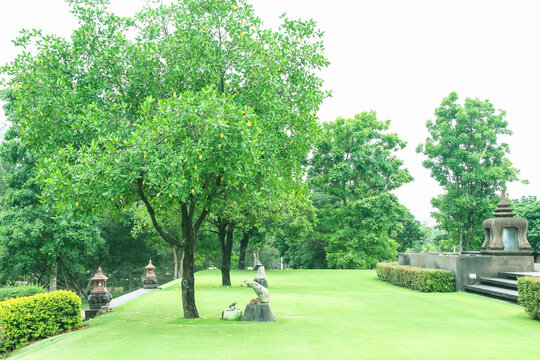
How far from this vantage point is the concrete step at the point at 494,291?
15996 mm

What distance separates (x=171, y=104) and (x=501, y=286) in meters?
14.6

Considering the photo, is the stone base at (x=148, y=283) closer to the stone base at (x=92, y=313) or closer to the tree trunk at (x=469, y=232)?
the stone base at (x=92, y=313)

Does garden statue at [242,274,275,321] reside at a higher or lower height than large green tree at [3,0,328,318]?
lower

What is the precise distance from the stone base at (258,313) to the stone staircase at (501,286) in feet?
29.2

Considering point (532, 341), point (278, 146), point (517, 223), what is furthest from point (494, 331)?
point (517, 223)

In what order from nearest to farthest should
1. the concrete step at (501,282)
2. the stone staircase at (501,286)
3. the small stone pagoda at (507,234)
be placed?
the stone staircase at (501,286)
the concrete step at (501,282)
the small stone pagoda at (507,234)

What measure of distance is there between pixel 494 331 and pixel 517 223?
12.0 metres

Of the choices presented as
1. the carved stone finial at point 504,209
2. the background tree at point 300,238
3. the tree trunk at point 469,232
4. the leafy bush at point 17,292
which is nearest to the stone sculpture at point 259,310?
the leafy bush at point 17,292

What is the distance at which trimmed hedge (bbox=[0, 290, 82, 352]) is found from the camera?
37.4ft

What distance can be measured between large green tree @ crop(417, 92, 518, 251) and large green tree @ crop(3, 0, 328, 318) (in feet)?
91.2

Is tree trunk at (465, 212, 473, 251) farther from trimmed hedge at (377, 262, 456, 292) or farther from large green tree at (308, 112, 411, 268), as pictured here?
trimmed hedge at (377, 262, 456, 292)

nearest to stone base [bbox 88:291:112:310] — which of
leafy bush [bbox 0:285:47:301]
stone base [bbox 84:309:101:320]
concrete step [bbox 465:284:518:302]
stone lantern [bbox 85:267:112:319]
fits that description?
stone lantern [bbox 85:267:112:319]

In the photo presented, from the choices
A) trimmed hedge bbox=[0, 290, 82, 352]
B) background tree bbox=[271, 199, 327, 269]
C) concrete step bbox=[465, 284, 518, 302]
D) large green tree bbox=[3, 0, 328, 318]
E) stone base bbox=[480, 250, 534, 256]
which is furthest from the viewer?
background tree bbox=[271, 199, 327, 269]

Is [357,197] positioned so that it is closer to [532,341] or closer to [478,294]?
[478,294]
